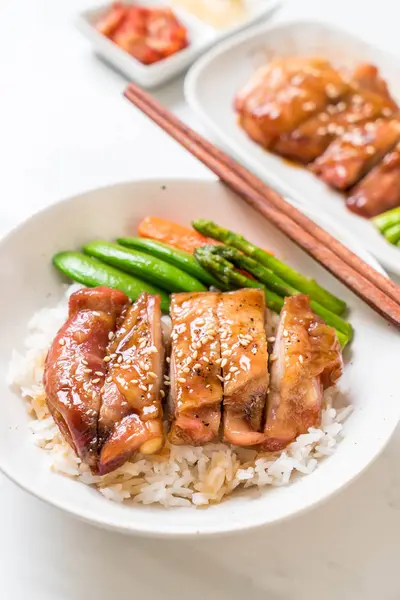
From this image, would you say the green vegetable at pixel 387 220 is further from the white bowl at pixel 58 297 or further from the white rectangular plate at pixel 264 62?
the white bowl at pixel 58 297

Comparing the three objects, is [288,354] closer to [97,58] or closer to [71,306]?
[71,306]

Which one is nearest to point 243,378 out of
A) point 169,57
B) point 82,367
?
point 82,367

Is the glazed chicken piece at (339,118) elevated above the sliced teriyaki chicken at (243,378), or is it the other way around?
the glazed chicken piece at (339,118)

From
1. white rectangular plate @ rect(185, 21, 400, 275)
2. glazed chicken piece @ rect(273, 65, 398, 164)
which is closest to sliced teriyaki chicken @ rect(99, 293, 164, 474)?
white rectangular plate @ rect(185, 21, 400, 275)

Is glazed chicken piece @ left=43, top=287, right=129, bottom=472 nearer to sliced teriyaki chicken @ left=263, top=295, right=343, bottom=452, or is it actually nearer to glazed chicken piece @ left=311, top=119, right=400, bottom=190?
sliced teriyaki chicken @ left=263, top=295, right=343, bottom=452

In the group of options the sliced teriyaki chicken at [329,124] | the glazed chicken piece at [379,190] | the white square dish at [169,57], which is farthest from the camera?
the white square dish at [169,57]

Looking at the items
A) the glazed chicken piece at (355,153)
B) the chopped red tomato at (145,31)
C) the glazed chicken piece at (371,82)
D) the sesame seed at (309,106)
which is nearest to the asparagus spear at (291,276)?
the glazed chicken piece at (355,153)

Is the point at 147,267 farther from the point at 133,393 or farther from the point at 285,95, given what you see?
the point at 285,95
